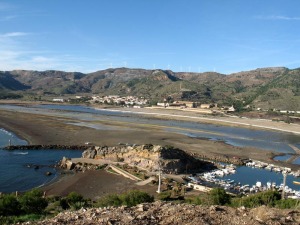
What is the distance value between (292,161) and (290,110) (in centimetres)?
11698

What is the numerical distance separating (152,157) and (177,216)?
37.2m

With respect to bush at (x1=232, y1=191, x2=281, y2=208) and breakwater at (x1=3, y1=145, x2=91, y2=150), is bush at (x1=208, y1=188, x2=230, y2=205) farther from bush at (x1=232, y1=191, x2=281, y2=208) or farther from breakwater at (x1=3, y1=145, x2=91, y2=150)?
breakwater at (x1=3, y1=145, x2=91, y2=150)

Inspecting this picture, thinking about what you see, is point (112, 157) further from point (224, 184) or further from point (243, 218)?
point (243, 218)

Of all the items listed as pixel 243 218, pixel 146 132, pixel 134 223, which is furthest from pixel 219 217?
pixel 146 132

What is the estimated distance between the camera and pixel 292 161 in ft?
204

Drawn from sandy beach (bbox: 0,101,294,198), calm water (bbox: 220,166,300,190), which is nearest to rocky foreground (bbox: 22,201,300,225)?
sandy beach (bbox: 0,101,294,198)

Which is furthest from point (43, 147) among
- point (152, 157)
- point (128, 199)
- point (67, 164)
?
point (128, 199)

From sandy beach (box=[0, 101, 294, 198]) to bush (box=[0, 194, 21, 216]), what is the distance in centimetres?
1282

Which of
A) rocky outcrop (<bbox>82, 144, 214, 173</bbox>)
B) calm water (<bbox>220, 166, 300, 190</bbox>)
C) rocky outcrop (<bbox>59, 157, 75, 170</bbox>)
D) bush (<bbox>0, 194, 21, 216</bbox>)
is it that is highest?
bush (<bbox>0, 194, 21, 216</bbox>)

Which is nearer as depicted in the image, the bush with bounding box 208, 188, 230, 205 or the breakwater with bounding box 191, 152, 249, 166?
the bush with bounding box 208, 188, 230, 205

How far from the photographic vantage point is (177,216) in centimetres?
1202

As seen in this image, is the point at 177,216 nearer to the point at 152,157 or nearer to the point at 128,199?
the point at 128,199

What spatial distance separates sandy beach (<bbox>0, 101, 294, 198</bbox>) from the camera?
40.2m

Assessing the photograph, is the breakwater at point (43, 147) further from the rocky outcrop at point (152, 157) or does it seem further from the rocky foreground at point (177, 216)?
the rocky foreground at point (177, 216)
